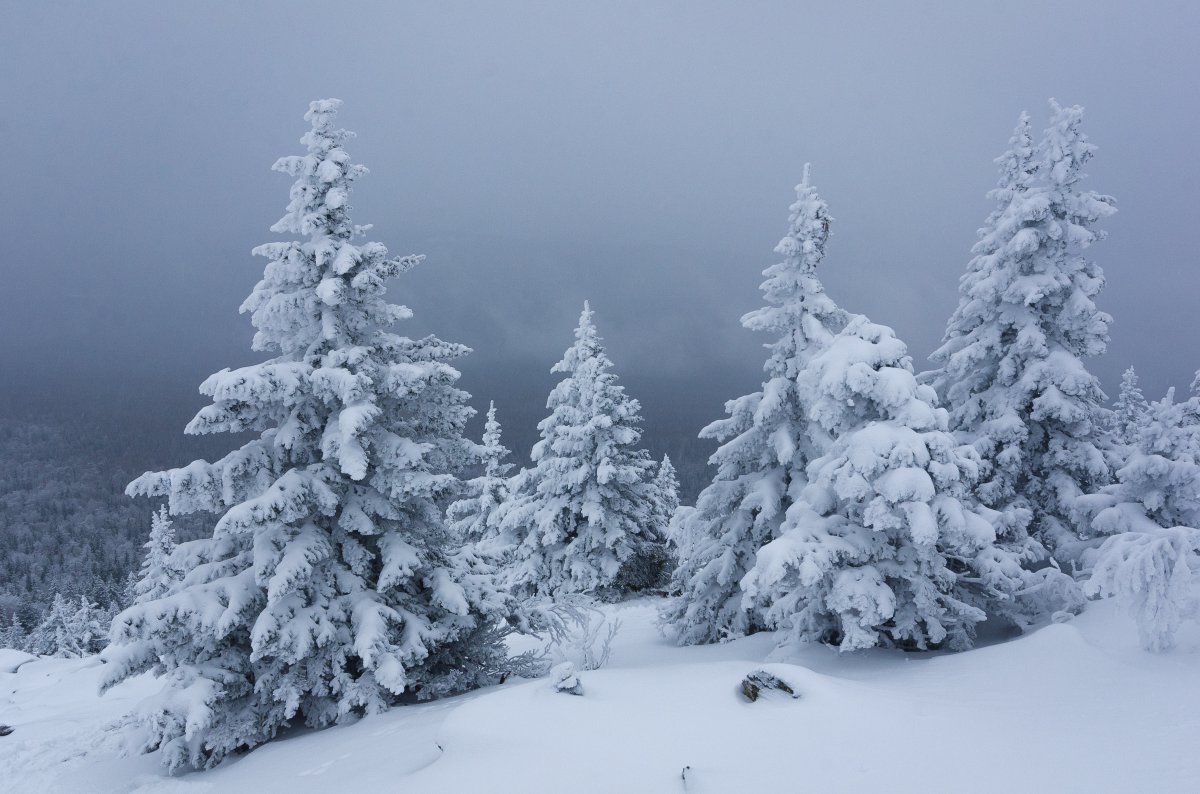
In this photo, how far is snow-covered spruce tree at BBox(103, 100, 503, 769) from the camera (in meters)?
9.42

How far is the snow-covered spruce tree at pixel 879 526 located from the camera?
10203 millimetres

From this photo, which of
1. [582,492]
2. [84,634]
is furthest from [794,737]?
[84,634]

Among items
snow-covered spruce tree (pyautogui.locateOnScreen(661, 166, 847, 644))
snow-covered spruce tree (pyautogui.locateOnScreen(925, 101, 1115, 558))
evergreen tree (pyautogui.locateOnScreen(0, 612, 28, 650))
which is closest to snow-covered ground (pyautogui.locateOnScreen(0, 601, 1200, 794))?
snow-covered spruce tree (pyautogui.locateOnScreen(661, 166, 847, 644))

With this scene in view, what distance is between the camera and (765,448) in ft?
50.6

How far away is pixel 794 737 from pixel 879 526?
16.7 feet

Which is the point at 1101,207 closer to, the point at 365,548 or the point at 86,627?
the point at 365,548

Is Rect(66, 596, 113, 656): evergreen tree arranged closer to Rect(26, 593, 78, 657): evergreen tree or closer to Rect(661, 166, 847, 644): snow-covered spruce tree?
Rect(26, 593, 78, 657): evergreen tree

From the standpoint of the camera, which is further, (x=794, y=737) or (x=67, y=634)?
(x=67, y=634)

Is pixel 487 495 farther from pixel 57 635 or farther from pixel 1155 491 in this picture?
pixel 57 635

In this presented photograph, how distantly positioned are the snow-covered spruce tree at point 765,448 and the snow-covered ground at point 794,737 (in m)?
5.34

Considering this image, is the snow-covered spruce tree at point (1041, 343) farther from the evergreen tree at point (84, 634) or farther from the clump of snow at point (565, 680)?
the evergreen tree at point (84, 634)

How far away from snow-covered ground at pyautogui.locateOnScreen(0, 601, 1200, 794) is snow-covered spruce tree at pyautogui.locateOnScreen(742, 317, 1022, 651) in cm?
129

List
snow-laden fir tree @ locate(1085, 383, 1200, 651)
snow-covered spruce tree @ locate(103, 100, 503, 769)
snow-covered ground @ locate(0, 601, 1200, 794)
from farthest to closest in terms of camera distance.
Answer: snow-covered spruce tree @ locate(103, 100, 503, 769), snow-laden fir tree @ locate(1085, 383, 1200, 651), snow-covered ground @ locate(0, 601, 1200, 794)

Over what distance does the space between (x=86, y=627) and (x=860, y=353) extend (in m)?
76.9
